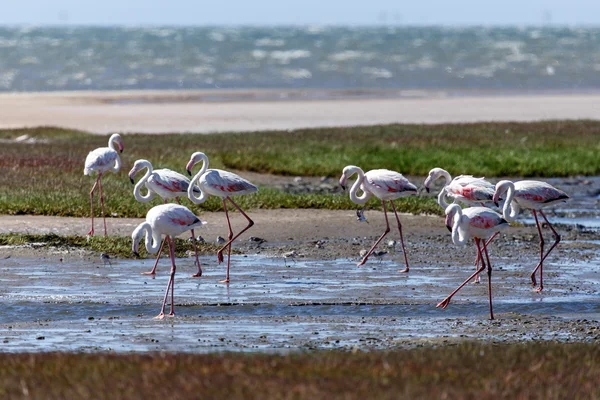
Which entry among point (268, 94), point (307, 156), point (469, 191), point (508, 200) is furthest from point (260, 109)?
point (508, 200)

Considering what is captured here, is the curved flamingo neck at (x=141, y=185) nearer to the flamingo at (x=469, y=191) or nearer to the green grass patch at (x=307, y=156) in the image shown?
the green grass patch at (x=307, y=156)

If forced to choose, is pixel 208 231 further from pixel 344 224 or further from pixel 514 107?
pixel 514 107

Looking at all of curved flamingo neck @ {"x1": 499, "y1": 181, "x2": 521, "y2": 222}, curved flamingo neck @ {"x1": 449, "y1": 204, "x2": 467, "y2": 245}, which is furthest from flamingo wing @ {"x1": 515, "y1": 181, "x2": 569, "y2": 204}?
curved flamingo neck @ {"x1": 449, "y1": 204, "x2": 467, "y2": 245}

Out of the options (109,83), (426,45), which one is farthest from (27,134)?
(426,45)

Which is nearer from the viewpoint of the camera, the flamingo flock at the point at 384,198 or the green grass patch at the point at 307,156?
the flamingo flock at the point at 384,198

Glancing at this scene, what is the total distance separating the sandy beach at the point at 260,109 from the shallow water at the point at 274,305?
61.8ft

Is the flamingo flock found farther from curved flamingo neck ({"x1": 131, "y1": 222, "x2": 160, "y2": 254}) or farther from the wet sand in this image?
the wet sand

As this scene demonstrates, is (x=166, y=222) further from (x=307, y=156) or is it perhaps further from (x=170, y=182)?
(x=307, y=156)

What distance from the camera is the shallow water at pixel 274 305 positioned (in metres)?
8.78

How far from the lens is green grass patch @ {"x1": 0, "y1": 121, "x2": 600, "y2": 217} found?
16.2m

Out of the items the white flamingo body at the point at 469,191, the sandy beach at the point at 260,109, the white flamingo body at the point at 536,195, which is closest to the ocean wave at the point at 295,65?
the sandy beach at the point at 260,109

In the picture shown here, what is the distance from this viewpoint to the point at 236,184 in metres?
12.8

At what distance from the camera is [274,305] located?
10.2 meters

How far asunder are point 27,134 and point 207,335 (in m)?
20.4
